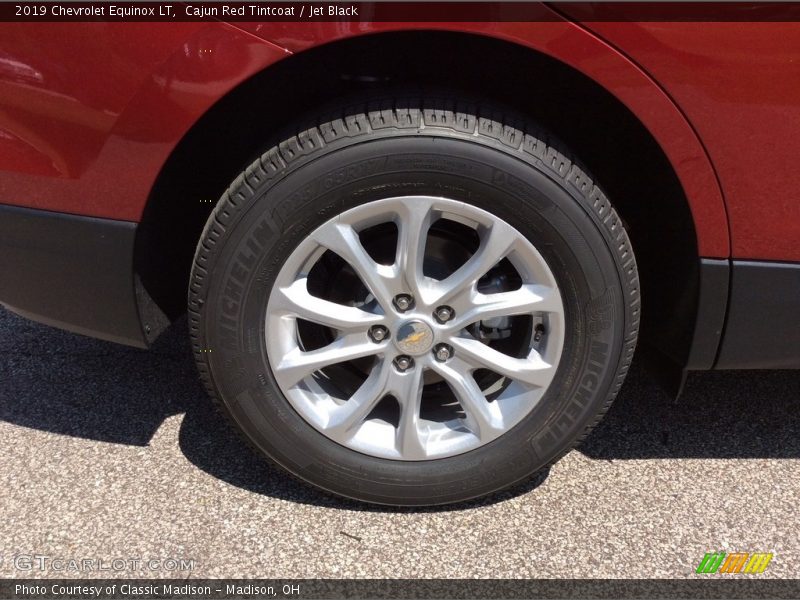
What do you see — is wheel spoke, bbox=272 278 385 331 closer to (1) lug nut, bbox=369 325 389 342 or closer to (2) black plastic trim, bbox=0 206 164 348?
(1) lug nut, bbox=369 325 389 342

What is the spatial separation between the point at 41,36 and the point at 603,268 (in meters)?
1.33

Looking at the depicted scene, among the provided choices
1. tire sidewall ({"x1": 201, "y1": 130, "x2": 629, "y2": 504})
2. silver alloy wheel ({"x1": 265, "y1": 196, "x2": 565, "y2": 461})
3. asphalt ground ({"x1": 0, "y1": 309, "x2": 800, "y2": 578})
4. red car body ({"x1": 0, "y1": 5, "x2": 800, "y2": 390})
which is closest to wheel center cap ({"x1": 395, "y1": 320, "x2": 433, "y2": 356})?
silver alloy wheel ({"x1": 265, "y1": 196, "x2": 565, "y2": 461})

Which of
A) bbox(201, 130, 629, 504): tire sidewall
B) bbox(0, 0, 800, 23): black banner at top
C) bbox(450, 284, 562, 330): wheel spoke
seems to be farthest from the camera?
bbox(450, 284, 562, 330): wheel spoke

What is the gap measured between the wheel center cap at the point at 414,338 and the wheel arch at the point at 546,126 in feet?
1.80

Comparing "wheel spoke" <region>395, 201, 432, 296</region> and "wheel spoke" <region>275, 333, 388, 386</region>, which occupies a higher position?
"wheel spoke" <region>395, 201, 432, 296</region>

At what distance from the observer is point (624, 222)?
76.6 inches

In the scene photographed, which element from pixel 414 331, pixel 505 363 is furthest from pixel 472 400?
pixel 414 331

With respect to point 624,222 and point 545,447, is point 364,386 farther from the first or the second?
point 624,222

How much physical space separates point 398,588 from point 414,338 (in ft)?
1.93

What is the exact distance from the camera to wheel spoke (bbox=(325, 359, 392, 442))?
181 cm

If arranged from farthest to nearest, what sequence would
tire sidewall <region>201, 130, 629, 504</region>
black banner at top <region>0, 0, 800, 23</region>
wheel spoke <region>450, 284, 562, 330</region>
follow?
wheel spoke <region>450, 284, 562, 330</region> < tire sidewall <region>201, 130, 629, 504</region> < black banner at top <region>0, 0, 800, 23</region>

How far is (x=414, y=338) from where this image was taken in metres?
1.75

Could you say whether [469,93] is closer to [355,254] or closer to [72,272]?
[355,254]

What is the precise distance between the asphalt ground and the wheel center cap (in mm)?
471
